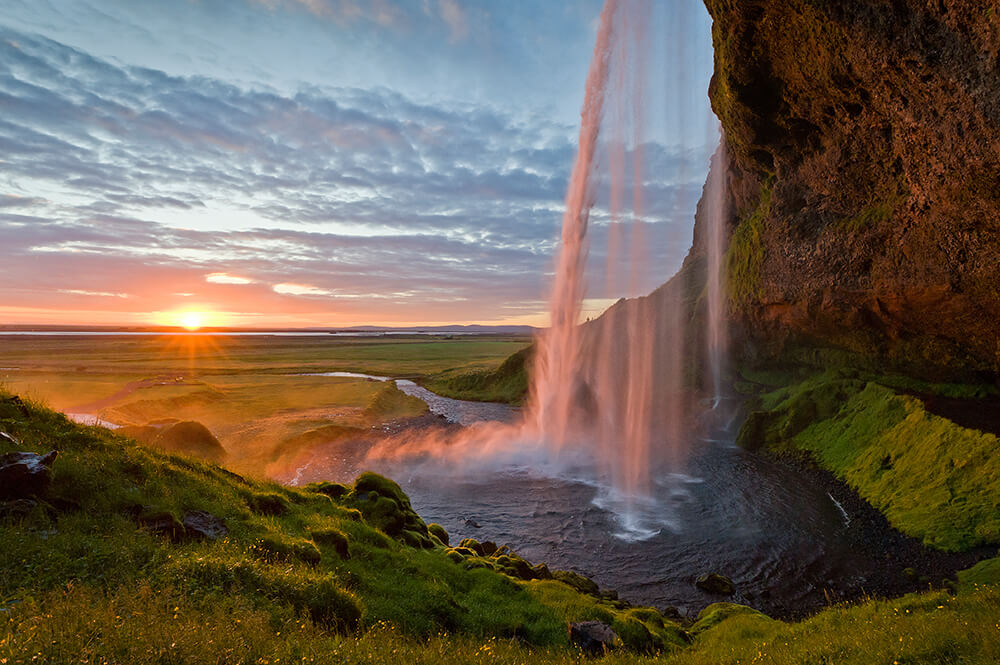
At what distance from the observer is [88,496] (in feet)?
38.3

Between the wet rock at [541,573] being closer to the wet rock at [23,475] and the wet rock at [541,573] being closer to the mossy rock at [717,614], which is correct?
the mossy rock at [717,614]

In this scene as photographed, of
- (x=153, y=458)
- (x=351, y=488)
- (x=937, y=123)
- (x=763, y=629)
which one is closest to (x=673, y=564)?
(x=763, y=629)

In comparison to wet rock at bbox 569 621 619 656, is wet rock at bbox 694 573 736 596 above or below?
below

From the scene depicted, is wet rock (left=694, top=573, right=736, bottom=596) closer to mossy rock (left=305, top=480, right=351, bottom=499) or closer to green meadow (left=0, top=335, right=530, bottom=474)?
mossy rock (left=305, top=480, right=351, bottom=499)

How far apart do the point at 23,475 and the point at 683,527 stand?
86.3 ft

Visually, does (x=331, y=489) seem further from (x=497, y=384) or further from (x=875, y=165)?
(x=497, y=384)

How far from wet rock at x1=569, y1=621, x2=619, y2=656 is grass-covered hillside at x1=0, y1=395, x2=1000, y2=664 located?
0.36 meters

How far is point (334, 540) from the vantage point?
47.0 feet

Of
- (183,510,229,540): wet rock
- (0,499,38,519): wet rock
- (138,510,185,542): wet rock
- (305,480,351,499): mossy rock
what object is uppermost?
(0,499,38,519): wet rock

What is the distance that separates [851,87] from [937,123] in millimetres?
5633

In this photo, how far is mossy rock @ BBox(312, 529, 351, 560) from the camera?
14.1 metres

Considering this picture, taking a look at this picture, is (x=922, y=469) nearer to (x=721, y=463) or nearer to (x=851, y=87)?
(x=721, y=463)

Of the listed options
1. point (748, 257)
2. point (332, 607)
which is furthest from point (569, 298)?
point (332, 607)

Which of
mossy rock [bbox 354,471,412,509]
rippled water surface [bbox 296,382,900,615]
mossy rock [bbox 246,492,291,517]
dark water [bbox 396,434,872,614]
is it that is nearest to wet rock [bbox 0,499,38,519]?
mossy rock [bbox 246,492,291,517]
